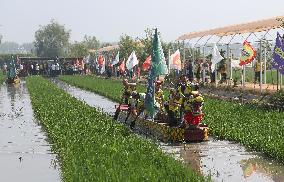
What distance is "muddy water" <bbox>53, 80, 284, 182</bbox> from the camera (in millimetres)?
12086

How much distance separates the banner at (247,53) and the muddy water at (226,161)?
14.6 m

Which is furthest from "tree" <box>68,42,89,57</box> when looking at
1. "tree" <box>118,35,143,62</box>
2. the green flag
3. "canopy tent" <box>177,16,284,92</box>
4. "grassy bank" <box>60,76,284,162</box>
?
the green flag

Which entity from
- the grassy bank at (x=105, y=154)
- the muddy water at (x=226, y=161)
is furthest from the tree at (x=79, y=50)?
the muddy water at (x=226, y=161)

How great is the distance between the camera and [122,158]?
523 inches

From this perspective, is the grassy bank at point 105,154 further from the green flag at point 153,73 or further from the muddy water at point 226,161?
the green flag at point 153,73

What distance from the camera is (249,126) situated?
18.0 m

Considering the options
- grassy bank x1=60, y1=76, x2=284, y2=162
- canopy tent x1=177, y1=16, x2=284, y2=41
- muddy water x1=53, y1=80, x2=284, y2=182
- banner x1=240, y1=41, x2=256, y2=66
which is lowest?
muddy water x1=53, y1=80, x2=284, y2=182

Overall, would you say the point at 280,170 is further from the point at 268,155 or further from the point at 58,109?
the point at 58,109

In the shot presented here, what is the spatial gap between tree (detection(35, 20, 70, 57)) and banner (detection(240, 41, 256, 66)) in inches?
4372

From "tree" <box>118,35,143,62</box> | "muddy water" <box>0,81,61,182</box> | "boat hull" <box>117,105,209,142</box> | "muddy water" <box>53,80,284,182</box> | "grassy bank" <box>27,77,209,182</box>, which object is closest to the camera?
"grassy bank" <box>27,77,209,182</box>

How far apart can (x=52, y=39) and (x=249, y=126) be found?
418 ft

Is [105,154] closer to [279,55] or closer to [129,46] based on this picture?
[279,55]

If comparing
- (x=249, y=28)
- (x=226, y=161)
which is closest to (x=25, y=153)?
(x=226, y=161)

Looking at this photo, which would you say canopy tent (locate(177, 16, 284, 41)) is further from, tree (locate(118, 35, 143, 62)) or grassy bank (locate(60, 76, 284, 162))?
tree (locate(118, 35, 143, 62))
